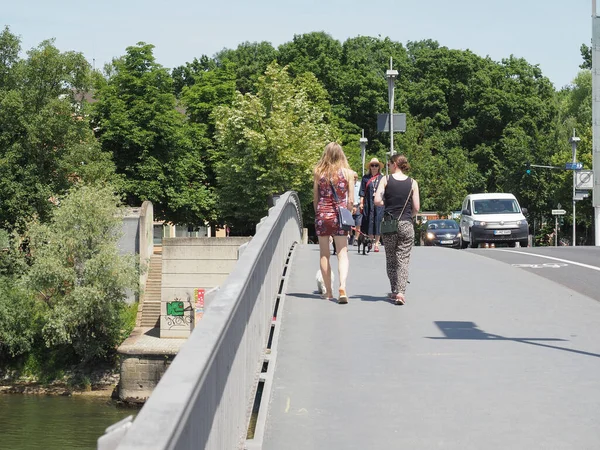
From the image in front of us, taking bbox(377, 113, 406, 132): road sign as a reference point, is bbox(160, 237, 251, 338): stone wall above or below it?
below

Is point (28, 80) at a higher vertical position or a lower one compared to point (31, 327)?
higher

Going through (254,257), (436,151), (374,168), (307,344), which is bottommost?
(307,344)

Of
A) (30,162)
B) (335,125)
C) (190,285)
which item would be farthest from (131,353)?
(335,125)

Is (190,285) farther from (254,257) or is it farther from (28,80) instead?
(254,257)

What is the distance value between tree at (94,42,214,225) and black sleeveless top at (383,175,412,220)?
50357 mm

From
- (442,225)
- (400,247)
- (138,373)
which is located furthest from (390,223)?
(138,373)

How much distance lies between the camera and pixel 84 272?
5559cm

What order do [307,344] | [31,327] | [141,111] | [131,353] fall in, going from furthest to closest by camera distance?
[141,111] → [31,327] → [131,353] → [307,344]

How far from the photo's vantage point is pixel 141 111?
201ft

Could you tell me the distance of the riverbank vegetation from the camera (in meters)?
55.2

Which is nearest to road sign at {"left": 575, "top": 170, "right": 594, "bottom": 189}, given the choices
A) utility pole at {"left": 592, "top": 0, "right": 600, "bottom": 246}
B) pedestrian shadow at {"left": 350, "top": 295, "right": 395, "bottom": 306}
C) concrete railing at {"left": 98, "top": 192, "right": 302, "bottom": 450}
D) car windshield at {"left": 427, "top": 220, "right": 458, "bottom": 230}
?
car windshield at {"left": 427, "top": 220, "right": 458, "bottom": 230}

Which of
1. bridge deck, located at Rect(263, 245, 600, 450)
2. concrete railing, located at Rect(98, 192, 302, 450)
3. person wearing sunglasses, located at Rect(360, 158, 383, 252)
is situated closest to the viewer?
concrete railing, located at Rect(98, 192, 302, 450)

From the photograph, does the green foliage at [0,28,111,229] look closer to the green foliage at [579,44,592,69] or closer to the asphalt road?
the asphalt road

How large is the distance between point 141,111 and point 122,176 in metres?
4.02
